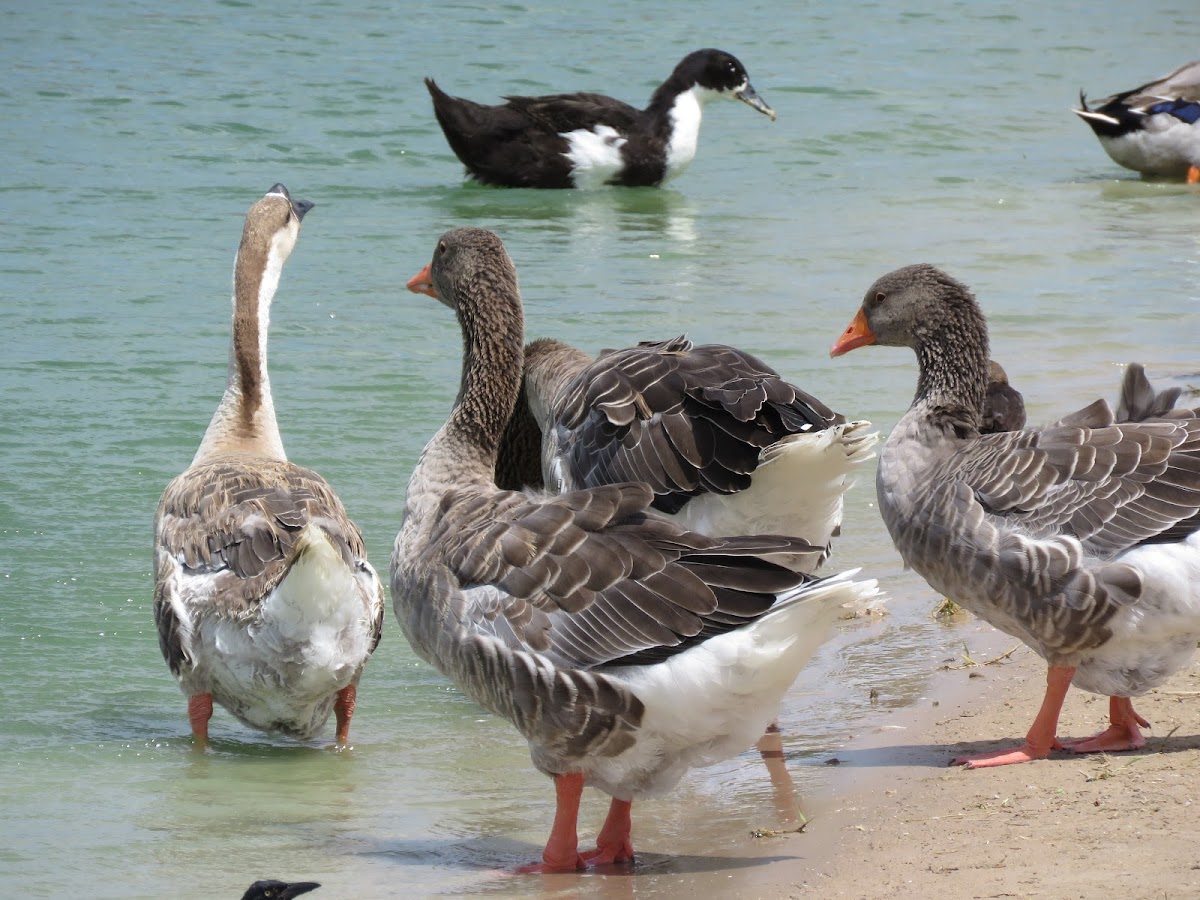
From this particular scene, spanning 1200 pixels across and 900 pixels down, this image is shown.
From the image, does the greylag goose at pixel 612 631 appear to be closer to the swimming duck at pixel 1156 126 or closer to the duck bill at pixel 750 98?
the duck bill at pixel 750 98

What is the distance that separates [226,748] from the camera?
6.52 metres

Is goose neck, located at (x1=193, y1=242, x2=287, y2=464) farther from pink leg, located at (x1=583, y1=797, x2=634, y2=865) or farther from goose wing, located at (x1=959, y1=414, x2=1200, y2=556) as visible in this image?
goose wing, located at (x1=959, y1=414, x2=1200, y2=556)

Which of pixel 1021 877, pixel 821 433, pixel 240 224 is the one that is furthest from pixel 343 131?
pixel 1021 877

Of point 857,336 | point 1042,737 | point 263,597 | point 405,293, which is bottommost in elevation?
point 405,293

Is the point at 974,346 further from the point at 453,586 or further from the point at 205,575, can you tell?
the point at 205,575

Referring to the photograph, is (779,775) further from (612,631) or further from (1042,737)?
(612,631)

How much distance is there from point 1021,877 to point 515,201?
575 inches

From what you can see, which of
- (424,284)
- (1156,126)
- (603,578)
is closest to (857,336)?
(424,284)

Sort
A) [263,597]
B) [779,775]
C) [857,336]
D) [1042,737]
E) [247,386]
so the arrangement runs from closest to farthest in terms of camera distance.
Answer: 1. [1042,737]
2. [779,775]
3. [263,597]
4. [857,336]
5. [247,386]

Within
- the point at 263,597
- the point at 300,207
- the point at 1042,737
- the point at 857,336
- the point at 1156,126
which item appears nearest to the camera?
the point at 1042,737

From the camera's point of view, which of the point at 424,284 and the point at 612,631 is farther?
the point at 424,284

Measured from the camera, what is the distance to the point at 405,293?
44.3ft

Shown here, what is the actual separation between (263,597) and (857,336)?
8.97ft

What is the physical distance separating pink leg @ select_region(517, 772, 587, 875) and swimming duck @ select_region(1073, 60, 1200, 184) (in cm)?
1513
